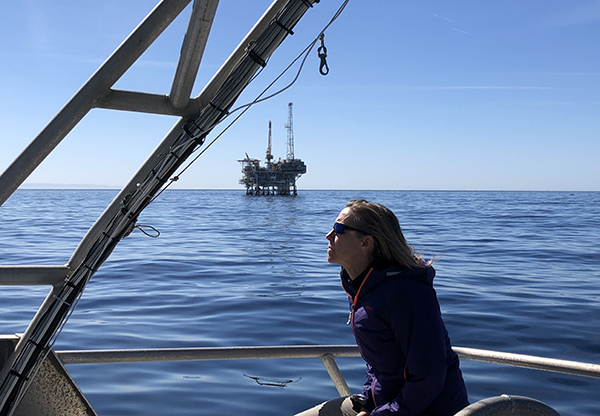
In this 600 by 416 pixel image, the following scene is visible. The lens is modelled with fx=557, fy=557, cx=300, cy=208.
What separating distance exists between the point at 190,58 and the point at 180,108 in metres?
0.23

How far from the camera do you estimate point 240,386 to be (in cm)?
595

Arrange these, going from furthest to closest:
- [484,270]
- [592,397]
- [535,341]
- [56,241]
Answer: [56,241] < [484,270] < [535,341] < [592,397]

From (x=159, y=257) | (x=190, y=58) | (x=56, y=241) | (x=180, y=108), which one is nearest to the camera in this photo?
(x=190, y=58)

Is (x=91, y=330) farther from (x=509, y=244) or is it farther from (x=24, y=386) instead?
(x=509, y=244)

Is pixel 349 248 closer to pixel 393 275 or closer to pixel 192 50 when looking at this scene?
pixel 393 275

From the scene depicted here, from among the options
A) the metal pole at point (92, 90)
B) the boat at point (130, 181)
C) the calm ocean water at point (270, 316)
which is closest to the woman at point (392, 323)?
the calm ocean water at point (270, 316)

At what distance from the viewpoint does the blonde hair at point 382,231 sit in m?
2.09

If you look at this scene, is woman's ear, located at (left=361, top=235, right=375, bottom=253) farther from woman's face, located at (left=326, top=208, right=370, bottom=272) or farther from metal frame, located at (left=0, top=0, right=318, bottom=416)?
metal frame, located at (left=0, top=0, right=318, bottom=416)

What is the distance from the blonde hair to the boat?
668 mm

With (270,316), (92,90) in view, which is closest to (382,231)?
(92,90)

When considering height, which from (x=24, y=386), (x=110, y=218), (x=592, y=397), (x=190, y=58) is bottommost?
(x=592, y=397)

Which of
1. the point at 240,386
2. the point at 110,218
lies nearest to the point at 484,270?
the point at 240,386

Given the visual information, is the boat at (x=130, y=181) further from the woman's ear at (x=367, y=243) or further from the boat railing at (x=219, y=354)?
the woman's ear at (x=367, y=243)

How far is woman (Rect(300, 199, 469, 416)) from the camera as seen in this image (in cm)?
187
